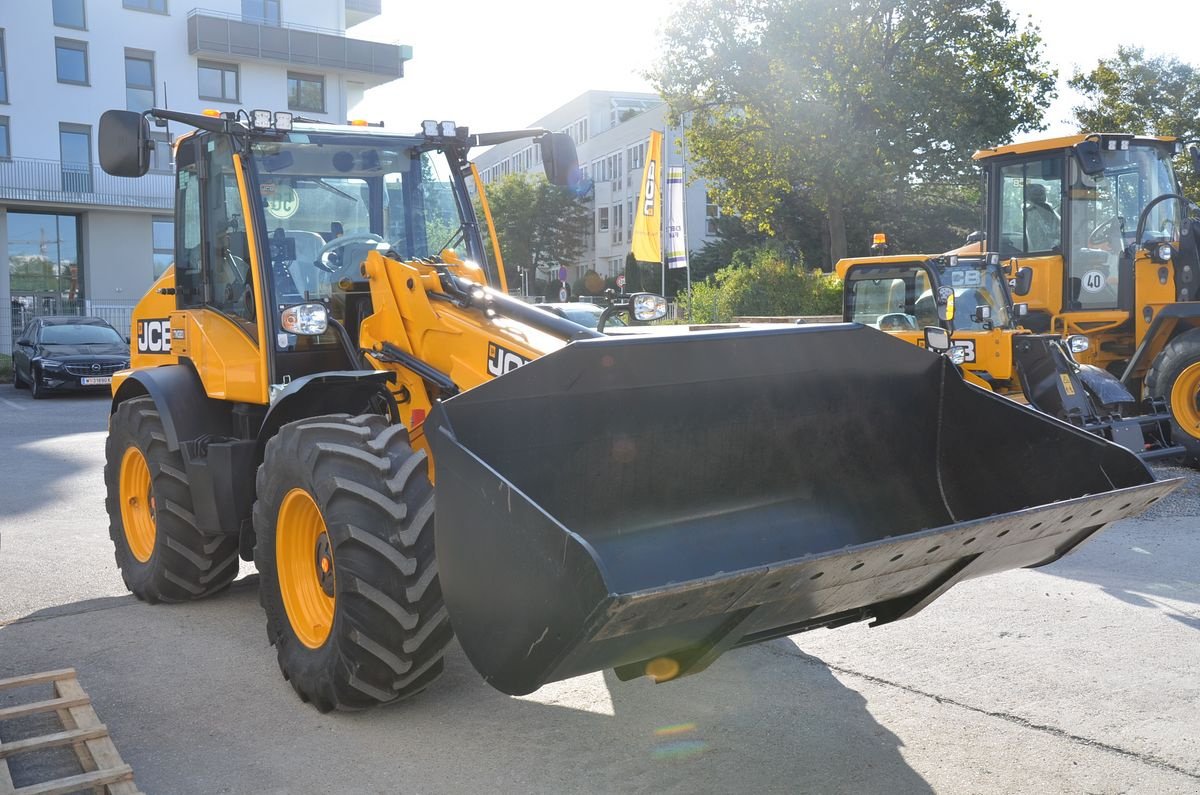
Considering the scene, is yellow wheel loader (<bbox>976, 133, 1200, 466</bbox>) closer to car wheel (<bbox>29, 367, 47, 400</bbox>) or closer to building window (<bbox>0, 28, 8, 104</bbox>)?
car wheel (<bbox>29, 367, 47, 400</bbox>)

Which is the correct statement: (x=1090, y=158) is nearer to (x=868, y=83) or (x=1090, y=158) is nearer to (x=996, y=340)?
(x=996, y=340)

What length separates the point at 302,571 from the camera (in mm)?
4758

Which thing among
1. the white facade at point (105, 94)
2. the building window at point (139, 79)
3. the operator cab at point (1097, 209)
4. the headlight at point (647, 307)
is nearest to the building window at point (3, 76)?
the white facade at point (105, 94)

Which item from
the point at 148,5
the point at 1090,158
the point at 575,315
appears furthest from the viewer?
the point at 148,5

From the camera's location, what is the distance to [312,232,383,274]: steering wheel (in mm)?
5750

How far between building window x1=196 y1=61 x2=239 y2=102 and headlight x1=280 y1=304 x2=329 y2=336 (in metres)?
35.7

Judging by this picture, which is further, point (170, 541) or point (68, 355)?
point (68, 355)

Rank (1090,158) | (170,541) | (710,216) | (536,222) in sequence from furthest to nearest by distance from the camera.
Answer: (536,222), (710,216), (1090,158), (170,541)

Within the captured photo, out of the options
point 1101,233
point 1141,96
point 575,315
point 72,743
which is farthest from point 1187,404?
point 1141,96

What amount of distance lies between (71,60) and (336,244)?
34.5 m

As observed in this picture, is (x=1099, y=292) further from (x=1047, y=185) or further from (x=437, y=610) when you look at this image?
(x=437, y=610)

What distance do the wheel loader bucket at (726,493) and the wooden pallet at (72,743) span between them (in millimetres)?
1248

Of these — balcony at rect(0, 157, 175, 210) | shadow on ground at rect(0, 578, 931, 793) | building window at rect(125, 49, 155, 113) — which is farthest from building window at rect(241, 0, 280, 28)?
shadow on ground at rect(0, 578, 931, 793)

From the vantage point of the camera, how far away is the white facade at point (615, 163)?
56562 mm
